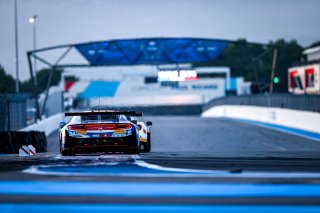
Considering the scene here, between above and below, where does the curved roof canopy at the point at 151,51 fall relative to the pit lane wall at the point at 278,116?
above

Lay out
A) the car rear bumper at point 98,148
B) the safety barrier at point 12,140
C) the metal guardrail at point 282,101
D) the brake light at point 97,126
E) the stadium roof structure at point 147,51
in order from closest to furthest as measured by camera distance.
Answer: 1. the car rear bumper at point 98,148
2. the brake light at point 97,126
3. the safety barrier at point 12,140
4. the metal guardrail at point 282,101
5. the stadium roof structure at point 147,51

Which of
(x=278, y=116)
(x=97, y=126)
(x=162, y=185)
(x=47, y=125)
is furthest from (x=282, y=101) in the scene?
(x=162, y=185)

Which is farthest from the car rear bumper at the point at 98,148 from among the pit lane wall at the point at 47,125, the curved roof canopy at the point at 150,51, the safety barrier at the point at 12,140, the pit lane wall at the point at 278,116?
the curved roof canopy at the point at 150,51

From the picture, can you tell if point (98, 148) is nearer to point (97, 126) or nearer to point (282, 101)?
point (97, 126)

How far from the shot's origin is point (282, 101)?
139 feet

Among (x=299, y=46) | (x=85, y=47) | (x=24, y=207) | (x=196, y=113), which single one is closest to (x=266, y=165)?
(x=24, y=207)

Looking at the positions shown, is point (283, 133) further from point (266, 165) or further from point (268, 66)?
point (268, 66)

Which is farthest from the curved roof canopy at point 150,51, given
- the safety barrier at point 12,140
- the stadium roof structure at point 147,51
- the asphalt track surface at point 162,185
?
the asphalt track surface at point 162,185

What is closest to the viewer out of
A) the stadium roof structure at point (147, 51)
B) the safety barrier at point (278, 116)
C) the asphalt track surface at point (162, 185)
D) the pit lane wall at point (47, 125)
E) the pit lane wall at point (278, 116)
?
the asphalt track surface at point (162, 185)

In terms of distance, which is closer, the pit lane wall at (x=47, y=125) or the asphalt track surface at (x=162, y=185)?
the asphalt track surface at (x=162, y=185)

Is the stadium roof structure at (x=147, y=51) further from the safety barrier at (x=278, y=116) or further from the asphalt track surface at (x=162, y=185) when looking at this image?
the asphalt track surface at (x=162, y=185)

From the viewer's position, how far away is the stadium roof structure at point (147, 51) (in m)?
45.0

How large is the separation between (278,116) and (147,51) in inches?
408

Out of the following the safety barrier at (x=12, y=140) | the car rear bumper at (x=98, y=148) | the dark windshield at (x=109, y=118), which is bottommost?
the safety barrier at (x=12, y=140)
